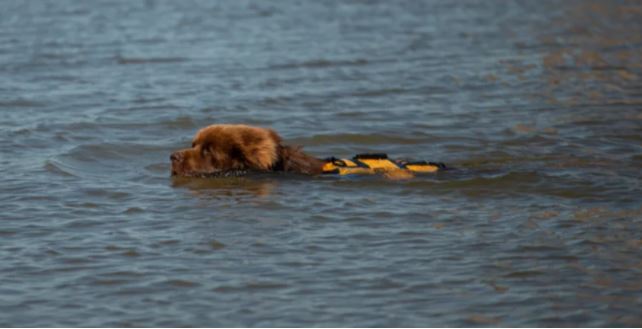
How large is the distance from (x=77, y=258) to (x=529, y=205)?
3875mm

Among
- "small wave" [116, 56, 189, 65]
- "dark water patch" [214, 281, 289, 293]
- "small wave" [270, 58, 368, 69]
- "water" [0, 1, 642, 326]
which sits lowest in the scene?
"dark water patch" [214, 281, 289, 293]

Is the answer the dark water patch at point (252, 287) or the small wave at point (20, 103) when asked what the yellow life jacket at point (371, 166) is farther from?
the small wave at point (20, 103)

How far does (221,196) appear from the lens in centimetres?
1034

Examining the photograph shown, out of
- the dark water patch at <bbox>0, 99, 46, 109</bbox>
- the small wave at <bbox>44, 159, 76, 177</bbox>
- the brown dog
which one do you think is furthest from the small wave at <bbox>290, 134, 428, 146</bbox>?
the dark water patch at <bbox>0, 99, 46, 109</bbox>

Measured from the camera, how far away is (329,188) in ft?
34.6

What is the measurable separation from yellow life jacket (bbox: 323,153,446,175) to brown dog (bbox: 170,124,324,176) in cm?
15

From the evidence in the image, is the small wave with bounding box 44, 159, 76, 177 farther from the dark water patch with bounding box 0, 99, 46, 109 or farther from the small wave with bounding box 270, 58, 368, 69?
the small wave with bounding box 270, 58, 368, 69

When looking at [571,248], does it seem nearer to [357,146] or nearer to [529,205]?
[529,205]

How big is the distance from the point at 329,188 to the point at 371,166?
0.49m

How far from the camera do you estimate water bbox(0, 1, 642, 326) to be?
7.35 metres

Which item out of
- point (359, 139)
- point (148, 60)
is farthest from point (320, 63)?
point (359, 139)

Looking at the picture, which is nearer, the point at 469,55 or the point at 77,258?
the point at 77,258

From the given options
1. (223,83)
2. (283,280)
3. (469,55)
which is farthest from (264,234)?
(469,55)

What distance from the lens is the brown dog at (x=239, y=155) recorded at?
34.6ft
